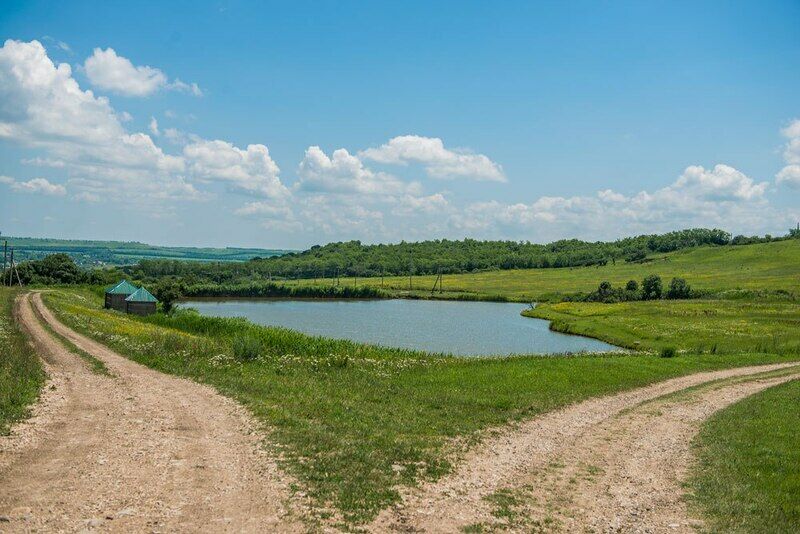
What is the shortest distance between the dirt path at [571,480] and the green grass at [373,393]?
724 millimetres

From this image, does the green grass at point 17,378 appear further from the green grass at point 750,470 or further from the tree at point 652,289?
the tree at point 652,289

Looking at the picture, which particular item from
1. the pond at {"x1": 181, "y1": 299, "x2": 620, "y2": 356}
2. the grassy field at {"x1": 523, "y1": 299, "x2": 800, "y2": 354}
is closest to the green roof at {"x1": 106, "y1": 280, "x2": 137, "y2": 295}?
the pond at {"x1": 181, "y1": 299, "x2": 620, "y2": 356}

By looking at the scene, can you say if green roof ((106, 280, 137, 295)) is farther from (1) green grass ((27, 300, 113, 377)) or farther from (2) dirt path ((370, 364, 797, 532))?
(2) dirt path ((370, 364, 797, 532))

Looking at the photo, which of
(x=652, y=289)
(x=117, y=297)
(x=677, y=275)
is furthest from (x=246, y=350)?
(x=677, y=275)

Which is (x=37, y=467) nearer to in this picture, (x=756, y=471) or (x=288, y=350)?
(x=756, y=471)

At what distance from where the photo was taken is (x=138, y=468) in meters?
12.6

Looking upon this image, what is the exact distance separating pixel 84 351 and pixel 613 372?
24304mm

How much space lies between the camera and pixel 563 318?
94.5 meters

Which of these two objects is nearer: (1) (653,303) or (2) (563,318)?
(2) (563,318)

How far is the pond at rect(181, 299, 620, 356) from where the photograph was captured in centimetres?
6329

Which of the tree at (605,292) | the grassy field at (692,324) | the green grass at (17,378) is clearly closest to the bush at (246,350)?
the green grass at (17,378)

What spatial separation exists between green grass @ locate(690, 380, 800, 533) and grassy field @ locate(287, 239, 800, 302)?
10063cm

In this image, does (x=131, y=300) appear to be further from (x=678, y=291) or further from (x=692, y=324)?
(x=678, y=291)

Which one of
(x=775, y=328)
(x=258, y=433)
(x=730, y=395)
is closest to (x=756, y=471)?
(x=258, y=433)
